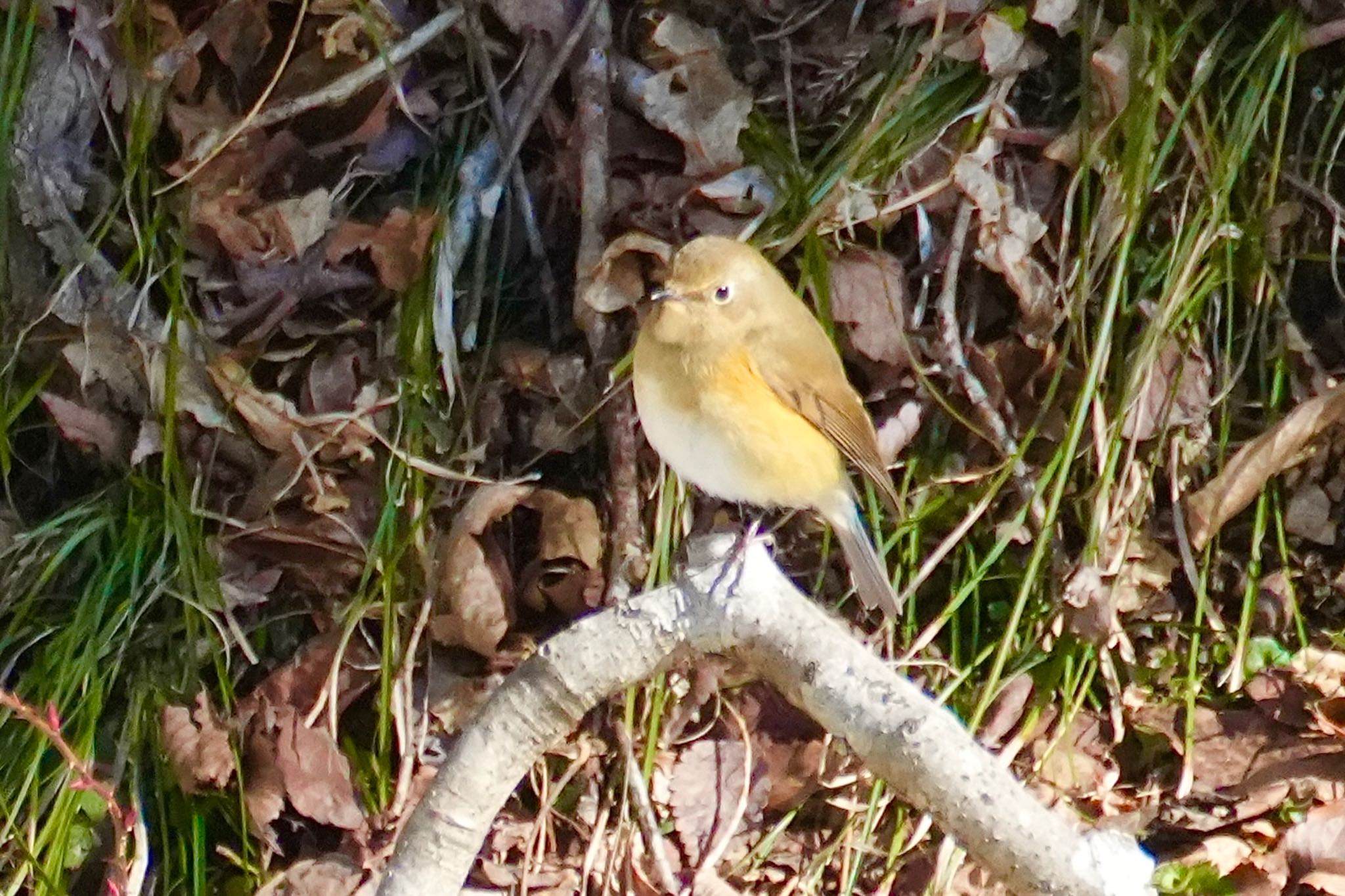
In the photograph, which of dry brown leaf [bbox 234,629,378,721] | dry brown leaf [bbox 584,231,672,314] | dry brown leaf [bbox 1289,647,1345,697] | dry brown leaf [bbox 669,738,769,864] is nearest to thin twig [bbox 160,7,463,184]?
dry brown leaf [bbox 584,231,672,314]

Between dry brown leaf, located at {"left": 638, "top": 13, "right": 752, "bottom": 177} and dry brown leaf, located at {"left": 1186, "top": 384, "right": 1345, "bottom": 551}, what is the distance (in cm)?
132

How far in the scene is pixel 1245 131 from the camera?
111 inches

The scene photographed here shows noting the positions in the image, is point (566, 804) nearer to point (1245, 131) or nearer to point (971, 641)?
point (971, 641)

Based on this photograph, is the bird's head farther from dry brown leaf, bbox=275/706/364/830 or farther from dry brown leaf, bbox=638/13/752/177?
dry brown leaf, bbox=275/706/364/830

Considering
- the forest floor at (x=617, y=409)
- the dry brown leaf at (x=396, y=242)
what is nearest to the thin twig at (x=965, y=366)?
the forest floor at (x=617, y=409)

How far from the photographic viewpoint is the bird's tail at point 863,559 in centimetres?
264

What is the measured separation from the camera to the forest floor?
2738 mm

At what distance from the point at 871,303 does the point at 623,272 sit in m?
0.59

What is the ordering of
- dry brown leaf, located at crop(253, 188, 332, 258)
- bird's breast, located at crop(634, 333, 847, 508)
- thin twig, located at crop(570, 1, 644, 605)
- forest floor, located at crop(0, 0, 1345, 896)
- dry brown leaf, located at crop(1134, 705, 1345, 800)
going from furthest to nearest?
dry brown leaf, located at crop(253, 188, 332, 258) < thin twig, located at crop(570, 1, 644, 605) < forest floor, located at crop(0, 0, 1345, 896) < dry brown leaf, located at crop(1134, 705, 1345, 800) < bird's breast, located at crop(634, 333, 847, 508)

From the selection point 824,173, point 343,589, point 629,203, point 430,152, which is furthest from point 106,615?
point 824,173

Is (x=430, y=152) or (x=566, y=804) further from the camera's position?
(x=430, y=152)

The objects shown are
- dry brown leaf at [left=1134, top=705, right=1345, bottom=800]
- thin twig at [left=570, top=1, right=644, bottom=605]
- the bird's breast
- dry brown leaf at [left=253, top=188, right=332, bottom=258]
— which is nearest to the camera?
the bird's breast

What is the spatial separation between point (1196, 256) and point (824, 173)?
33.8 inches

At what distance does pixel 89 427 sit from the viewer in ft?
9.72
